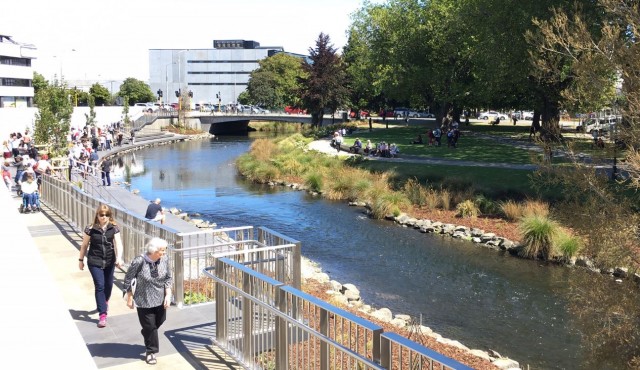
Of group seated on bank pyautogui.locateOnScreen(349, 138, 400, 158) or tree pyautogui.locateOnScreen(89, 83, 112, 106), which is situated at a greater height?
tree pyautogui.locateOnScreen(89, 83, 112, 106)

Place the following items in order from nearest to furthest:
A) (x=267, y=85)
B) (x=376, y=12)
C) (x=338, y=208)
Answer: (x=338, y=208), (x=376, y=12), (x=267, y=85)

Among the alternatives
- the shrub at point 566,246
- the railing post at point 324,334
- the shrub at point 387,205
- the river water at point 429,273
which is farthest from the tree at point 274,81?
the railing post at point 324,334

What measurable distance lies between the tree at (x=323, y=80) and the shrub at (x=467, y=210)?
4216cm

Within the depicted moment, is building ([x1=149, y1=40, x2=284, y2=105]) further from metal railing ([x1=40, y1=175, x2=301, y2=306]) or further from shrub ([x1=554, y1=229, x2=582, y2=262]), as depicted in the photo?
metal railing ([x1=40, y1=175, x2=301, y2=306])

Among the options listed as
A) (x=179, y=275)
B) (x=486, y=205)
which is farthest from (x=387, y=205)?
(x=179, y=275)

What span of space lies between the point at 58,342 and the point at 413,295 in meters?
12.3

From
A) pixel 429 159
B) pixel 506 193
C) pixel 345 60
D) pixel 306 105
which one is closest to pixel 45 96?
pixel 429 159

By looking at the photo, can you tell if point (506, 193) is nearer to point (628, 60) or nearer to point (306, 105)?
point (628, 60)

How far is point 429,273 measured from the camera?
735 inches

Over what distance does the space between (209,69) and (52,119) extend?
409 feet

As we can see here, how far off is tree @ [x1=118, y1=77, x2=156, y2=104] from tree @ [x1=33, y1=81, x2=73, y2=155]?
91469mm

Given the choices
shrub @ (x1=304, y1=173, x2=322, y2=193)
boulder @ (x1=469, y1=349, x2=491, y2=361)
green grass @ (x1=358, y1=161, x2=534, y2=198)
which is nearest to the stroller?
boulder @ (x1=469, y1=349, x2=491, y2=361)

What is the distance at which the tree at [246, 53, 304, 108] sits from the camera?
115m

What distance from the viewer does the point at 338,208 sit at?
29.1 metres
